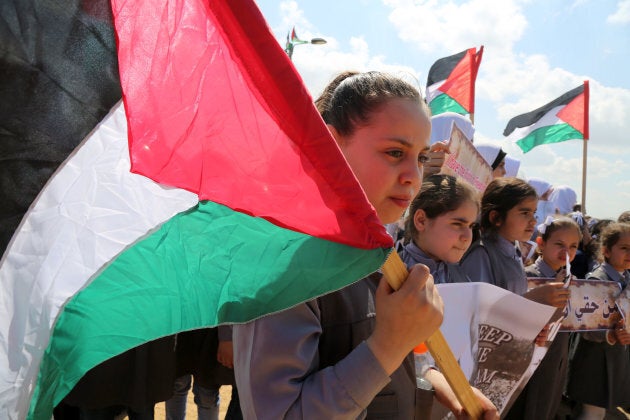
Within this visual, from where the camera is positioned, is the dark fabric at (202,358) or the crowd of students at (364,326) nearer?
the crowd of students at (364,326)

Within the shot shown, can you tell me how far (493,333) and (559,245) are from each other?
2023 mm

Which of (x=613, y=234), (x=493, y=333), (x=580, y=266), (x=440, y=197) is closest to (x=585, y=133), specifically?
(x=580, y=266)

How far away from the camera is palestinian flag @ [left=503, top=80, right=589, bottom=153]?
340 inches

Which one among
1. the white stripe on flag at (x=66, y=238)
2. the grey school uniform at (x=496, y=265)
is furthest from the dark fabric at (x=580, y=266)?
the white stripe on flag at (x=66, y=238)

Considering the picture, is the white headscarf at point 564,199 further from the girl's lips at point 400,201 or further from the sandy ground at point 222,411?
the girl's lips at point 400,201

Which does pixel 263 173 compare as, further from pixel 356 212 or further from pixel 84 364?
pixel 84 364

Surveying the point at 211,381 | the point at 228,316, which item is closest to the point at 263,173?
the point at 228,316

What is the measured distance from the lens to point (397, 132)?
1312 mm

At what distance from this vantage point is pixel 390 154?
4.32ft

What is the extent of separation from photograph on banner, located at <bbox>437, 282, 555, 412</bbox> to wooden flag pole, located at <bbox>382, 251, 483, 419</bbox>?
23.4 inches

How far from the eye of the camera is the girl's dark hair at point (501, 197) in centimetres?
334

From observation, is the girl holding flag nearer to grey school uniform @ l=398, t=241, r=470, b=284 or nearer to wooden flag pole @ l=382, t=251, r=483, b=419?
wooden flag pole @ l=382, t=251, r=483, b=419

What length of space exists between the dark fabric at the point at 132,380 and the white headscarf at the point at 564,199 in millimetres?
8423

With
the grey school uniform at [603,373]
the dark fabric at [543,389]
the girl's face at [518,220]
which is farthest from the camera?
the grey school uniform at [603,373]
